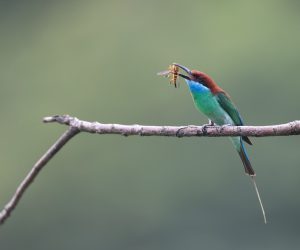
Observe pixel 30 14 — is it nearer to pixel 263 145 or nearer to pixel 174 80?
pixel 263 145

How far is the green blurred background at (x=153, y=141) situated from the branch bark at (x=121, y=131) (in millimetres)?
7658

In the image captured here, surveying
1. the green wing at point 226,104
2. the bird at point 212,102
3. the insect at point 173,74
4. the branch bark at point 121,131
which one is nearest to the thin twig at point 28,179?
the branch bark at point 121,131

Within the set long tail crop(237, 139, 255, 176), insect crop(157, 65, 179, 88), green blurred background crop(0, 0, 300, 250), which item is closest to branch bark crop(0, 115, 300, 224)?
insect crop(157, 65, 179, 88)

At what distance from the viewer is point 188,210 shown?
11.5 metres

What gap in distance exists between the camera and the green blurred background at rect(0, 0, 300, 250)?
35.8ft

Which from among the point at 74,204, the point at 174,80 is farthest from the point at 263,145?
the point at 174,80

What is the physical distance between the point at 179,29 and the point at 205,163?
209 inches

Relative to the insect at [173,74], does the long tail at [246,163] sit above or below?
below

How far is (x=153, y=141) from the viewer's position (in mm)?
12789

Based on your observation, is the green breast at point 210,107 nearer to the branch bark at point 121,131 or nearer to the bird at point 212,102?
the bird at point 212,102

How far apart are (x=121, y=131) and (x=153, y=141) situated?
10.2 metres

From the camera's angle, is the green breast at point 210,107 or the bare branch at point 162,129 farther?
the green breast at point 210,107

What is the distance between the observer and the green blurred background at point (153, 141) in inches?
430

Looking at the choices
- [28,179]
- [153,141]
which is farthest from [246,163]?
[153,141]
